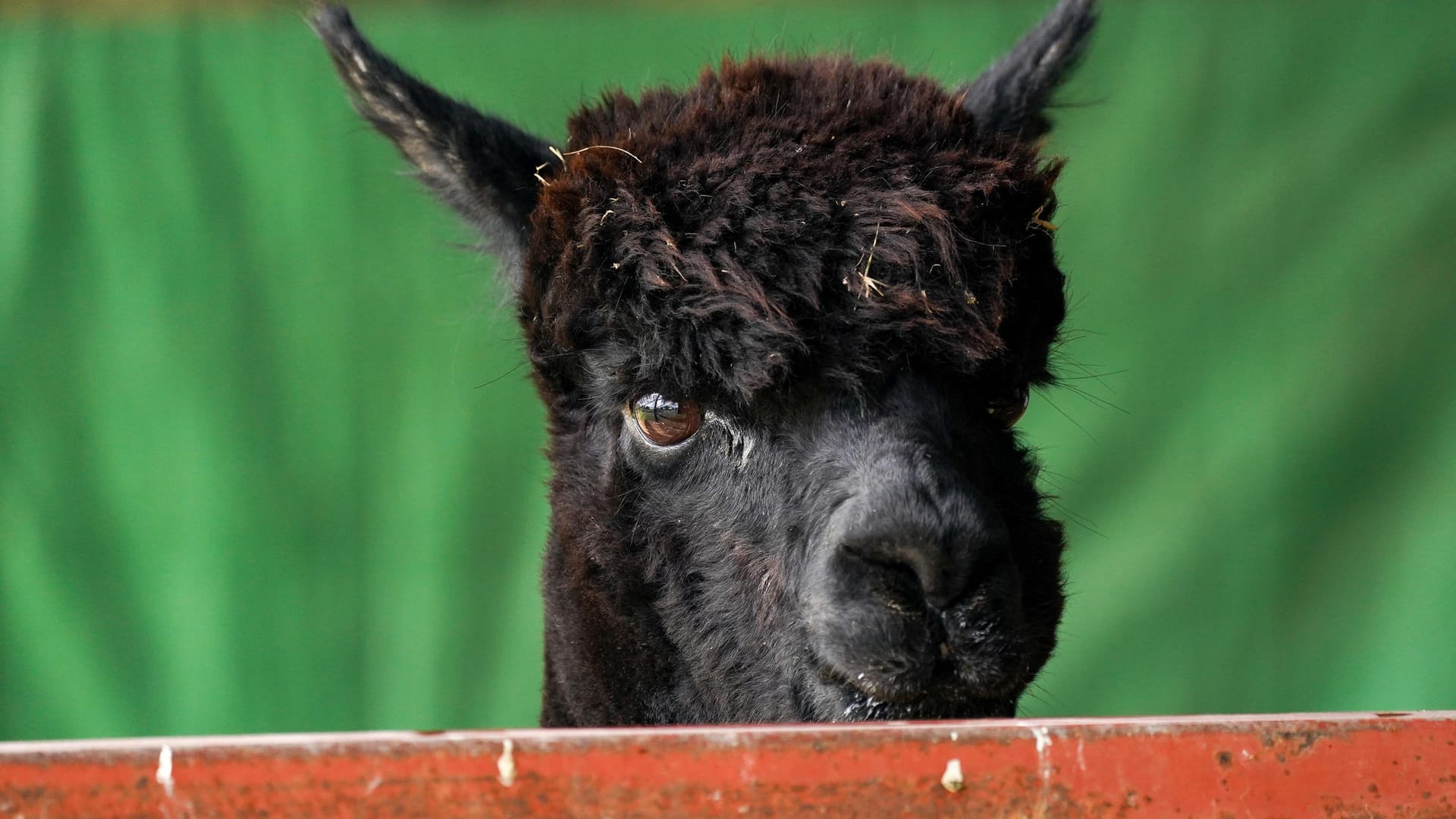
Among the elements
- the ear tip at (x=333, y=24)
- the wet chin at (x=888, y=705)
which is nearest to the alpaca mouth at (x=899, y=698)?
the wet chin at (x=888, y=705)

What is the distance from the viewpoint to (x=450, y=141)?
2.73 m

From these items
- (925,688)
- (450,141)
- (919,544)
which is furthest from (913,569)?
(450,141)

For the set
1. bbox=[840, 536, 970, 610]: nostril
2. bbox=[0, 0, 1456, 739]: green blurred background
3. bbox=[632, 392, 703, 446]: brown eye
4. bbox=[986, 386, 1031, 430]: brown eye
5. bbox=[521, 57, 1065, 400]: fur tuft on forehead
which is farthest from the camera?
bbox=[0, 0, 1456, 739]: green blurred background

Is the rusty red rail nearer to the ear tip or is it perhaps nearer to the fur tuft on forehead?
the fur tuft on forehead

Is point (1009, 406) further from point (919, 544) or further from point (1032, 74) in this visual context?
point (1032, 74)

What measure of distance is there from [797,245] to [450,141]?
0.99 m

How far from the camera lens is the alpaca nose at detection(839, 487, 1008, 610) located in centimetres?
197

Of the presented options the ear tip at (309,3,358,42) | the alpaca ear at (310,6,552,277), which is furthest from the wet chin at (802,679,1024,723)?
the ear tip at (309,3,358,42)

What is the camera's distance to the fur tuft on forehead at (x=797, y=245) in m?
2.21

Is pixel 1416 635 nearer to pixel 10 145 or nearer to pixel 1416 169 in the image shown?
pixel 1416 169

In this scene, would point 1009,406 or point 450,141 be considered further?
point 450,141

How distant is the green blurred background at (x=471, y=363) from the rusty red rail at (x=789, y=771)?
4.05 m

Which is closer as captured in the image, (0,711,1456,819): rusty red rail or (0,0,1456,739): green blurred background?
(0,711,1456,819): rusty red rail

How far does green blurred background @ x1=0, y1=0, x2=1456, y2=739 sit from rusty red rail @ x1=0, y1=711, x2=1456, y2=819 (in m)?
4.05
